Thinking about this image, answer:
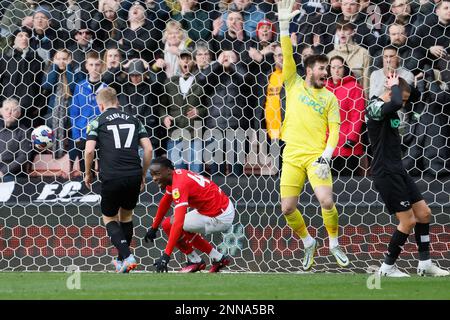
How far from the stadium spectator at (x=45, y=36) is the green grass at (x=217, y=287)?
14.2 feet

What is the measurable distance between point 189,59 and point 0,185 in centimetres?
281

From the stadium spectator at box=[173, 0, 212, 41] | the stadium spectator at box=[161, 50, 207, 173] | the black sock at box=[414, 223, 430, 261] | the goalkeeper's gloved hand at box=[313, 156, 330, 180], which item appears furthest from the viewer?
the stadium spectator at box=[173, 0, 212, 41]

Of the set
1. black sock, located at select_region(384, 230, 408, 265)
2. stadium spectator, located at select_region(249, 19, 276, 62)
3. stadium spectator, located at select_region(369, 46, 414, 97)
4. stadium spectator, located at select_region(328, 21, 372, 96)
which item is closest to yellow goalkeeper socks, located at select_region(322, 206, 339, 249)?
black sock, located at select_region(384, 230, 408, 265)

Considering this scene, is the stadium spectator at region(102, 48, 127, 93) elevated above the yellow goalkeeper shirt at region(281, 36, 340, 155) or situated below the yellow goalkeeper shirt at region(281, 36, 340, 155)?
above

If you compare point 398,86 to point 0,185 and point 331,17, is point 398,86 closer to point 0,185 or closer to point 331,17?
point 331,17

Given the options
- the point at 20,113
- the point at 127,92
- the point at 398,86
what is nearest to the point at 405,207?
the point at 398,86

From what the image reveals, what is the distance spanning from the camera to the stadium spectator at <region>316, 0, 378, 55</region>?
14.4 meters

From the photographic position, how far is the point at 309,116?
1242 centimetres

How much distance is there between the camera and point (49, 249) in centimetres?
1462

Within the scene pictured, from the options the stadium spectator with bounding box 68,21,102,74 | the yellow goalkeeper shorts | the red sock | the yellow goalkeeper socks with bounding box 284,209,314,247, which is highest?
the stadium spectator with bounding box 68,21,102,74

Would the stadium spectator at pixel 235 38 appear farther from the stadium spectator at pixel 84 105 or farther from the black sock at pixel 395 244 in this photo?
the black sock at pixel 395 244

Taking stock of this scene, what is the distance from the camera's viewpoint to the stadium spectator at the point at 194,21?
15.3 meters

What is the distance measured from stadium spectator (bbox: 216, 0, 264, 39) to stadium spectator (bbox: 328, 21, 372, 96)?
3.81 ft

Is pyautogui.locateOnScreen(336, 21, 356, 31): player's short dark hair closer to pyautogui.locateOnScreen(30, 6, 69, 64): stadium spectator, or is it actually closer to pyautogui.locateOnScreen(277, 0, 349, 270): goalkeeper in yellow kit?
pyautogui.locateOnScreen(277, 0, 349, 270): goalkeeper in yellow kit
